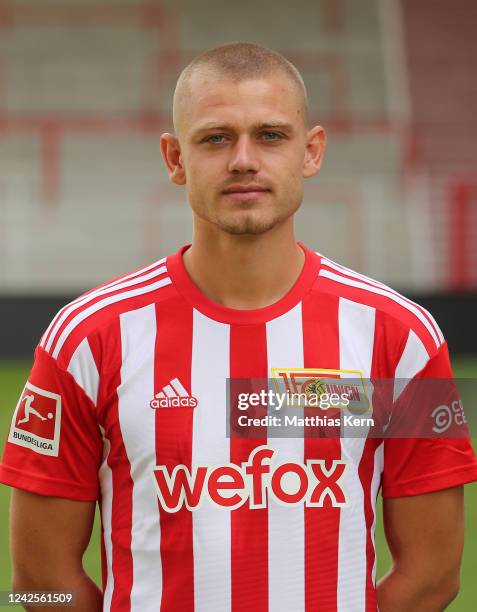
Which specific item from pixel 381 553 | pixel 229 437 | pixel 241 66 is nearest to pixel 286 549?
pixel 229 437

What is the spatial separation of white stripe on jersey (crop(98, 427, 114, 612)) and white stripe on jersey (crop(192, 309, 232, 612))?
154mm

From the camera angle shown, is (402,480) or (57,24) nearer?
(402,480)

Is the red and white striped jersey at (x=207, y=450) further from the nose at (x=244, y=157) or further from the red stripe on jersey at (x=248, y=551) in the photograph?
the nose at (x=244, y=157)

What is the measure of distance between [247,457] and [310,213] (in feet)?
27.3

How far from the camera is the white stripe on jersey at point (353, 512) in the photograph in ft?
6.60

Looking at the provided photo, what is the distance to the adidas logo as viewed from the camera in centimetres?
202

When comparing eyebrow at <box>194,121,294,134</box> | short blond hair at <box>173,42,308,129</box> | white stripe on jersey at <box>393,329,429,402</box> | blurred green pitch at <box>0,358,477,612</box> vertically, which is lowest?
blurred green pitch at <box>0,358,477,612</box>

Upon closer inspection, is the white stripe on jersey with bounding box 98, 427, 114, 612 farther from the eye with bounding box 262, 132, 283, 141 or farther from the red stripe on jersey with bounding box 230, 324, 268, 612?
the eye with bounding box 262, 132, 283, 141

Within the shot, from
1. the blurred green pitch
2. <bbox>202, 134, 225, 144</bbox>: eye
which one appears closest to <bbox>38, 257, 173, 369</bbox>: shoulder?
<bbox>202, 134, 225, 144</bbox>: eye

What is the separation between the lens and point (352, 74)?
11617mm

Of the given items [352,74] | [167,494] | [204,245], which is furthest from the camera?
[352,74]

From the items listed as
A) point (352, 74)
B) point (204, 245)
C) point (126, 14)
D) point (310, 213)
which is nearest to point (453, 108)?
point (352, 74)

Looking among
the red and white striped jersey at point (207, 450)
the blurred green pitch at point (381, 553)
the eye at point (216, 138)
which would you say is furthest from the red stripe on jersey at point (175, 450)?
the blurred green pitch at point (381, 553)

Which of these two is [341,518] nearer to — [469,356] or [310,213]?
[469,356]
